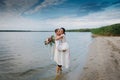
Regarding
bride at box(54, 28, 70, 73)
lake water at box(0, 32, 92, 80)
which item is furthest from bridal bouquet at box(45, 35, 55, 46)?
lake water at box(0, 32, 92, 80)

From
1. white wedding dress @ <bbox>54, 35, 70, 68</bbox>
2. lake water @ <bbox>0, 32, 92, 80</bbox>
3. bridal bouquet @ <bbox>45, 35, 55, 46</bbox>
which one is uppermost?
bridal bouquet @ <bbox>45, 35, 55, 46</bbox>

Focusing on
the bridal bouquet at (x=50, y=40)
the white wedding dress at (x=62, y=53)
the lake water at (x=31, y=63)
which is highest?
the bridal bouquet at (x=50, y=40)

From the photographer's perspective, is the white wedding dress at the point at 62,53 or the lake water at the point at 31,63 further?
the lake water at the point at 31,63

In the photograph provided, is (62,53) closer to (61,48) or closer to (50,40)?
(61,48)

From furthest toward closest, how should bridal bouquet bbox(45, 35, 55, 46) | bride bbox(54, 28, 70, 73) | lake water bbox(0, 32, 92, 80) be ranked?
lake water bbox(0, 32, 92, 80) < bridal bouquet bbox(45, 35, 55, 46) < bride bbox(54, 28, 70, 73)

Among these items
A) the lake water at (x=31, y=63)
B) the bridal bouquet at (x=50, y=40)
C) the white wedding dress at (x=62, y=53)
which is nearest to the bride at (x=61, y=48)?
the white wedding dress at (x=62, y=53)

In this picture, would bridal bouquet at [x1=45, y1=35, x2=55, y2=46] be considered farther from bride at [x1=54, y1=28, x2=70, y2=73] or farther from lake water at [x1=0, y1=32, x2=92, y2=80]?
lake water at [x1=0, y1=32, x2=92, y2=80]

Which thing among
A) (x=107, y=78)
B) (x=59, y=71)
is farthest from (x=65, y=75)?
(x=107, y=78)

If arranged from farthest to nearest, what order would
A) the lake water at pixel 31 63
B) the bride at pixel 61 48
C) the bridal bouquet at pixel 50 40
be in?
1. the lake water at pixel 31 63
2. the bridal bouquet at pixel 50 40
3. the bride at pixel 61 48

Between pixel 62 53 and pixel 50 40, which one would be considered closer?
pixel 62 53

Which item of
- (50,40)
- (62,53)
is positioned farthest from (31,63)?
(62,53)

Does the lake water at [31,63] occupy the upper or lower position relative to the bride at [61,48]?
lower

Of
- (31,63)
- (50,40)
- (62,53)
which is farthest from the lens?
(31,63)

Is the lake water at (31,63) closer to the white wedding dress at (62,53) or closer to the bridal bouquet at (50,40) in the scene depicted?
the white wedding dress at (62,53)
